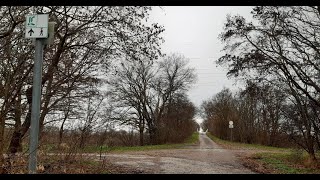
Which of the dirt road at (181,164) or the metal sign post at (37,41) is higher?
the metal sign post at (37,41)

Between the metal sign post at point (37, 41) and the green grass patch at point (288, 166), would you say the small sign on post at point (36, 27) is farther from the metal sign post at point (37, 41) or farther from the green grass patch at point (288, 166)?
the green grass patch at point (288, 166)

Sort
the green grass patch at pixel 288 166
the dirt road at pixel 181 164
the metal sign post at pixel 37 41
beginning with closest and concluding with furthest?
the metal sign post at pixel 37 41 < the dirt road at pixel 181 164 < the green grass patch at pixel 288 166

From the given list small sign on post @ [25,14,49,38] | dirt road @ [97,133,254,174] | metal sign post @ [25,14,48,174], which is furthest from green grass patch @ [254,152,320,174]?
small sign on post @ [25,14,49,38]

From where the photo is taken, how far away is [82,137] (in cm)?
832

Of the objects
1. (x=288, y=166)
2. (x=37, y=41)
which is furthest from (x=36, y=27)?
(x=288, y=166)

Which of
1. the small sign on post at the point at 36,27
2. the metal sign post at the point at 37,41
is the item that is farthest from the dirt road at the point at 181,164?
the small sign on post at the point at 36,27

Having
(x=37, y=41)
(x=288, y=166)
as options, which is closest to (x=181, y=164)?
(x=288, y=166)

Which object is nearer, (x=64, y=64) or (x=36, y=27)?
(x=36, y=27)

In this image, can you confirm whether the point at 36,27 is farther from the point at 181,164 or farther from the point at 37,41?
the point at 181,164

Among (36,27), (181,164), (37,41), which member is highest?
(36,27)

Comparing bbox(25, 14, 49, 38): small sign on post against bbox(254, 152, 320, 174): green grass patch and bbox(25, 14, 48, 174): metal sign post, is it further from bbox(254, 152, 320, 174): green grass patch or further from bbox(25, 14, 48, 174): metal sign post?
bbox(254, 152, 320, 174): green grass patch

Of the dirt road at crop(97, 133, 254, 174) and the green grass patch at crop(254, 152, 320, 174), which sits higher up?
the dirt road at crop(97, 133, 254, 174)

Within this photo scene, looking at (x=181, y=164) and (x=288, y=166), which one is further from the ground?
(x=181, y=164)
